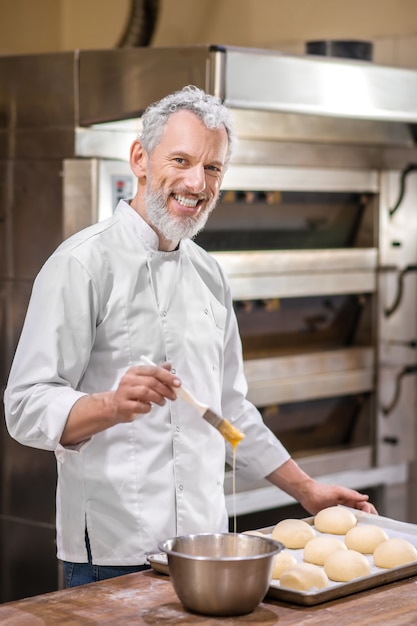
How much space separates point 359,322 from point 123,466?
1976 mm

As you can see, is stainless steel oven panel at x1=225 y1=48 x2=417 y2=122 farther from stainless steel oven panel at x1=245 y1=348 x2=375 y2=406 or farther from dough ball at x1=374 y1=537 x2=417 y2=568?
dough ball at x1=374 y1=537 x2=417 y2=568

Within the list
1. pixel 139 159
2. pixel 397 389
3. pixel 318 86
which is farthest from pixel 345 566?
pixel 397 389

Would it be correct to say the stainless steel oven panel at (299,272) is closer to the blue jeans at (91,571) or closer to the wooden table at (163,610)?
the blue jeans at (91,571)

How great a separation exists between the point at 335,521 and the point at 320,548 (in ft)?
0.48

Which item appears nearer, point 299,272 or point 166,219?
point 166,219

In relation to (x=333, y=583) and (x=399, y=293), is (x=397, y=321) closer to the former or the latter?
(x=399, y=293)

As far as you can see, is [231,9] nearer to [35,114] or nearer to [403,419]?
[35,114]

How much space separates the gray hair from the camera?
1.96 meters

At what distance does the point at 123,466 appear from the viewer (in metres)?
1.95

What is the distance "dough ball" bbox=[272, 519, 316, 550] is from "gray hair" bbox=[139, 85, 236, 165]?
755 mm

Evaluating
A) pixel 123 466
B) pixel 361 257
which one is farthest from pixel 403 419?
pixel 123 466

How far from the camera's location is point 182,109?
197cm

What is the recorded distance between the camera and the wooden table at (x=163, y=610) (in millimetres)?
1571

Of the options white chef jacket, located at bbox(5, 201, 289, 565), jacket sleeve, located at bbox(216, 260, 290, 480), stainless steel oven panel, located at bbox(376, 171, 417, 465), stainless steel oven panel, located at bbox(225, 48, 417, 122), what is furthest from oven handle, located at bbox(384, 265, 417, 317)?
white chef jacket, located at bbox(5, 201, 289, 565)
